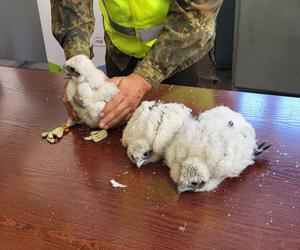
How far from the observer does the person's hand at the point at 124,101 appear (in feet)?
3.05

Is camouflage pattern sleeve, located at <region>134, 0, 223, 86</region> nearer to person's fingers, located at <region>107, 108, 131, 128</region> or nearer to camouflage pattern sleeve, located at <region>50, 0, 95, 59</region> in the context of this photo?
person's fingers, located at <region>107, 108, 131, 128</region>

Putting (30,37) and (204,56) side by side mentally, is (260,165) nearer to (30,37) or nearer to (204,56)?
(204,56)

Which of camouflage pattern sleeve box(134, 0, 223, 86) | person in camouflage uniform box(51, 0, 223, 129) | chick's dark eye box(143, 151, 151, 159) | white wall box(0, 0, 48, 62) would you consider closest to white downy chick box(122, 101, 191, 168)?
chick's dark eye box(143, 151, 151, 159)

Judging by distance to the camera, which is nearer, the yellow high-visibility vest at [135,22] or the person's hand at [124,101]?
the person's hand at [124,101]

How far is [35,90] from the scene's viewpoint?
1194mm

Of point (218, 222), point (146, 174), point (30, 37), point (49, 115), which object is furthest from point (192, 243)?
point (30, 37)

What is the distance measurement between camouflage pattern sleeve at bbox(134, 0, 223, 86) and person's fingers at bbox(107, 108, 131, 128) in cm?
13

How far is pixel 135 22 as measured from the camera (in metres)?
1.15

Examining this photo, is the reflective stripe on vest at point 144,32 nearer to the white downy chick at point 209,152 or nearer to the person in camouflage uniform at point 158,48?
the person in camouflage uniform at point 158,48

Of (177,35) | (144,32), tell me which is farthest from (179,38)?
(144,32)

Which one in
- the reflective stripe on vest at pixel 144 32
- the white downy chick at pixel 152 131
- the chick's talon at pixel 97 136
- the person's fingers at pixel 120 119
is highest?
the reflective stripe on vest at pixel 144 32

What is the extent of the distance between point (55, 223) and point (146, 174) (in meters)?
0.21

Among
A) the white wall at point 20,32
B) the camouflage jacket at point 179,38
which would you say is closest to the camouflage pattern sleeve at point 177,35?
the camouflage jacket at point 179,38

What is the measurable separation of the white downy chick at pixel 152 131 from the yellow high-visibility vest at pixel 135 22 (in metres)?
0.36
